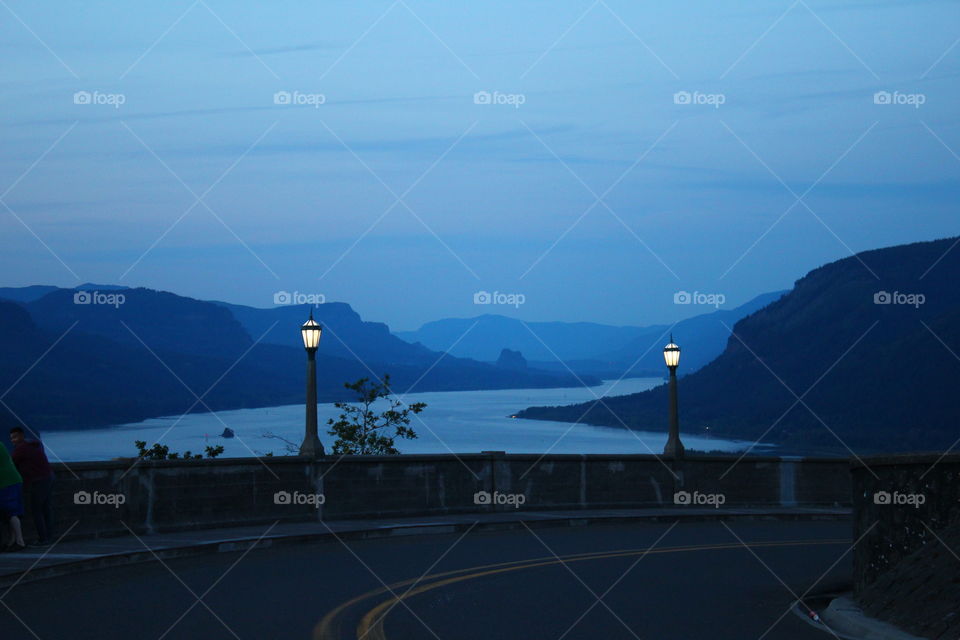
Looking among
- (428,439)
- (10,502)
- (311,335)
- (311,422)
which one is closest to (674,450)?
(311,422)

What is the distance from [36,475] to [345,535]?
15.6 ft

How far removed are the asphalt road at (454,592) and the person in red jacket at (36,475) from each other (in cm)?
200

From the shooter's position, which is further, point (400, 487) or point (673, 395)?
point (673, 395)

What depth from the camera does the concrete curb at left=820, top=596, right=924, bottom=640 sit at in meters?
8.64

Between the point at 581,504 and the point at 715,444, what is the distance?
14898 cm

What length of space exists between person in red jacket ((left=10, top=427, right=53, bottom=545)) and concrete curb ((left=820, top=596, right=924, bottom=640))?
10103 millimetres

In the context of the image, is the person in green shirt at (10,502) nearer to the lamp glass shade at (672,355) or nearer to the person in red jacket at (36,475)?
the person in red jacket at (36,475)

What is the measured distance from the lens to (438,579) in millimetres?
13008

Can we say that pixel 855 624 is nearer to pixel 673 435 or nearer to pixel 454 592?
pixel 454 592

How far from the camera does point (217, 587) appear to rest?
12.4 metres

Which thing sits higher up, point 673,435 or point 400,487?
point 673,435

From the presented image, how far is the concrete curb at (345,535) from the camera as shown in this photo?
540 inches

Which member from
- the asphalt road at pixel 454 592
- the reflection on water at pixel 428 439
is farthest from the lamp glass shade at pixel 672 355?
the reflection on water at pixel 428 439

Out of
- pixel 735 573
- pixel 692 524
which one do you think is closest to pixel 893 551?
pixel 735 573
